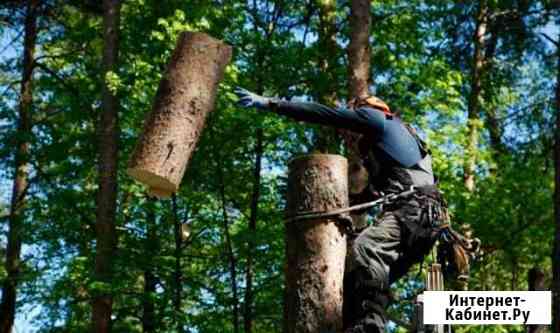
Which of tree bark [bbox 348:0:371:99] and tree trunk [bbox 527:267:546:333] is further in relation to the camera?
tree bark [bbox 348:0:371:99]

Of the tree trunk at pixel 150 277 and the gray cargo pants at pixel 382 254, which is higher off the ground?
the tree trunk at pixel 150 277

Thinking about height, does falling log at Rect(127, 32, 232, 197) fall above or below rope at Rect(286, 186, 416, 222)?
above

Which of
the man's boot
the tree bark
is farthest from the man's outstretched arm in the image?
the tree bark

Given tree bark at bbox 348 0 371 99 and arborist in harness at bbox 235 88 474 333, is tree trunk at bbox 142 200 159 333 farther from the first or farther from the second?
arborist in harness at bbox 235 88 474 333

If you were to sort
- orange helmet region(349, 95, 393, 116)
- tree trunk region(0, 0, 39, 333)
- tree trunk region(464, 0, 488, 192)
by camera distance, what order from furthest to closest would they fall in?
tree trunk region(464, 0, 488, 192) < tree trunk region(0, 0, 39, 333) < orange helmet region(349, 95, 393, 116)

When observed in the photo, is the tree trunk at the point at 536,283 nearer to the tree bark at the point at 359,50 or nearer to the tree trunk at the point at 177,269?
the tree bark at the point at 359,50

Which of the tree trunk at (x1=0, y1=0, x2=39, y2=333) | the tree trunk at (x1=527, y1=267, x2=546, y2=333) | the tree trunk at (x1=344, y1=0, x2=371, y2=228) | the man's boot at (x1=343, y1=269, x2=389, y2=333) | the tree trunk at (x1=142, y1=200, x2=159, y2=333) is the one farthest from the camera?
the tree trunk at (x1=0, y1=0, x2=39, y2=333)

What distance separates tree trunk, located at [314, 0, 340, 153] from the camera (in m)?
16.8

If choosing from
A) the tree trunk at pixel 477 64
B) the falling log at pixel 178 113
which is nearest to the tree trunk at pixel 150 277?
the tree trunk at pixel 477 64

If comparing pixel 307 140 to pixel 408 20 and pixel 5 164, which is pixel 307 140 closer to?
pixel 408 20

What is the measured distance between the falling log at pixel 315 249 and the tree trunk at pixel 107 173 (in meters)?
10.3

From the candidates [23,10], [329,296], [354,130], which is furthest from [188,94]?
[23,10]

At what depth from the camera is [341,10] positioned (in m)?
18.8

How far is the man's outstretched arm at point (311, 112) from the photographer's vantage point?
5691mm
